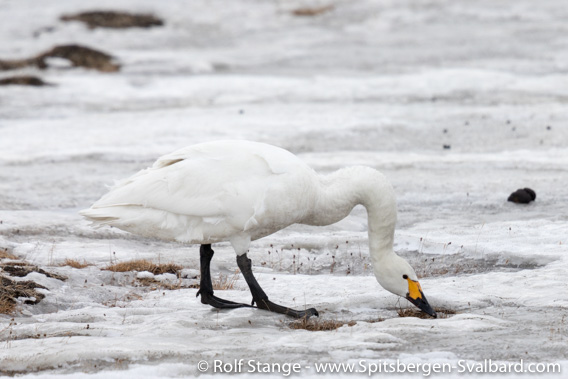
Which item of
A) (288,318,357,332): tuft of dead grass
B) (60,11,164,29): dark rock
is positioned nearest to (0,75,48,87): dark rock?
(60,11,164,29): dark rock

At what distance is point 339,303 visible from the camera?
747 centimetres

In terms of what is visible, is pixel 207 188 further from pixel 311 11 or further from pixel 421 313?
pixel 311 11

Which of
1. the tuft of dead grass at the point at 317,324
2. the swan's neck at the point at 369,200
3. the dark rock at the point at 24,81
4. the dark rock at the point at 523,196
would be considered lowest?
the tuft of dead grass at the point at 317,324

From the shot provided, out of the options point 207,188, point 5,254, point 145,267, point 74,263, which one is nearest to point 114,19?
point 5,254

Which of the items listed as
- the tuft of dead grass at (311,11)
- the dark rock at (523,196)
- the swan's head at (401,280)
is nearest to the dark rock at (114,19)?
the tuft of dead grass at (311,11)

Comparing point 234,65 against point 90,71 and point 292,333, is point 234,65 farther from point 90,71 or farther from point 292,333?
point 292,333

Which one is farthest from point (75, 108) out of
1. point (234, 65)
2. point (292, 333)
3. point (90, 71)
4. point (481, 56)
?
point (292, 333)

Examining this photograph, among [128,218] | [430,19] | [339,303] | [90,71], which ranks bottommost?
[339,303]

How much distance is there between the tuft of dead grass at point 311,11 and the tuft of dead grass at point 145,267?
97.4ft

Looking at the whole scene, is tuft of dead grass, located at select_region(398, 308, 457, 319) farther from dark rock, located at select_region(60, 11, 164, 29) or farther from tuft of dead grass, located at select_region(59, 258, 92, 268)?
dark rock, located at select_region(60, 11, 164, 29)

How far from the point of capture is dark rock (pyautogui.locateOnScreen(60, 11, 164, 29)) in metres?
35.4

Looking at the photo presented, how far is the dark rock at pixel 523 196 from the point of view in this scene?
11.9m

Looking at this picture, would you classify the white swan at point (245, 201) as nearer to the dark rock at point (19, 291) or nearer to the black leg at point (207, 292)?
the black leg at point (207, 292)

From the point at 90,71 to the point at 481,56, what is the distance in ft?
43.4
